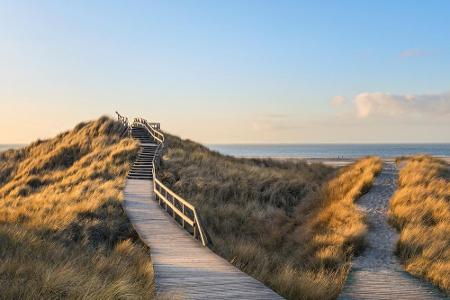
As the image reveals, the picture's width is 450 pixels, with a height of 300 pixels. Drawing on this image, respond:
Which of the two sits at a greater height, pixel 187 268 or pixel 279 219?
pixel 187 268

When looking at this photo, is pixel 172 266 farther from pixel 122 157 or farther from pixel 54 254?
pixel 122 157

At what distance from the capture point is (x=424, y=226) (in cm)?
1332

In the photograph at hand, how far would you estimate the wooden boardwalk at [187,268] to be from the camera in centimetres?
811

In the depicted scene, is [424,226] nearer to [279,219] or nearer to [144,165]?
[279,219]

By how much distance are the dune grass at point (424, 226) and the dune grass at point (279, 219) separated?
133 cm

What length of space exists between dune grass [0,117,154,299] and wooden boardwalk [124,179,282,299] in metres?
0.37

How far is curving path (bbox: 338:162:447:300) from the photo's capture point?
926 centimetres

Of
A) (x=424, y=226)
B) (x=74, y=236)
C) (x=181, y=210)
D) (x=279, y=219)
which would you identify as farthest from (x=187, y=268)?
(x=181, y=210)

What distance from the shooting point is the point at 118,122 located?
47.1m

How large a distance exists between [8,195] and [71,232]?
1712 cm

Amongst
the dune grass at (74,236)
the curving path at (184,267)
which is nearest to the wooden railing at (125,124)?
the dune grass at (74,236)

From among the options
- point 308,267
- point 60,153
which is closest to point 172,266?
point 308,267

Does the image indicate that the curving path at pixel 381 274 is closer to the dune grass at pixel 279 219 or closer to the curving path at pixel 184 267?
the dune grass at pixel 279 219

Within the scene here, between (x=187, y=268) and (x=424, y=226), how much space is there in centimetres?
777
